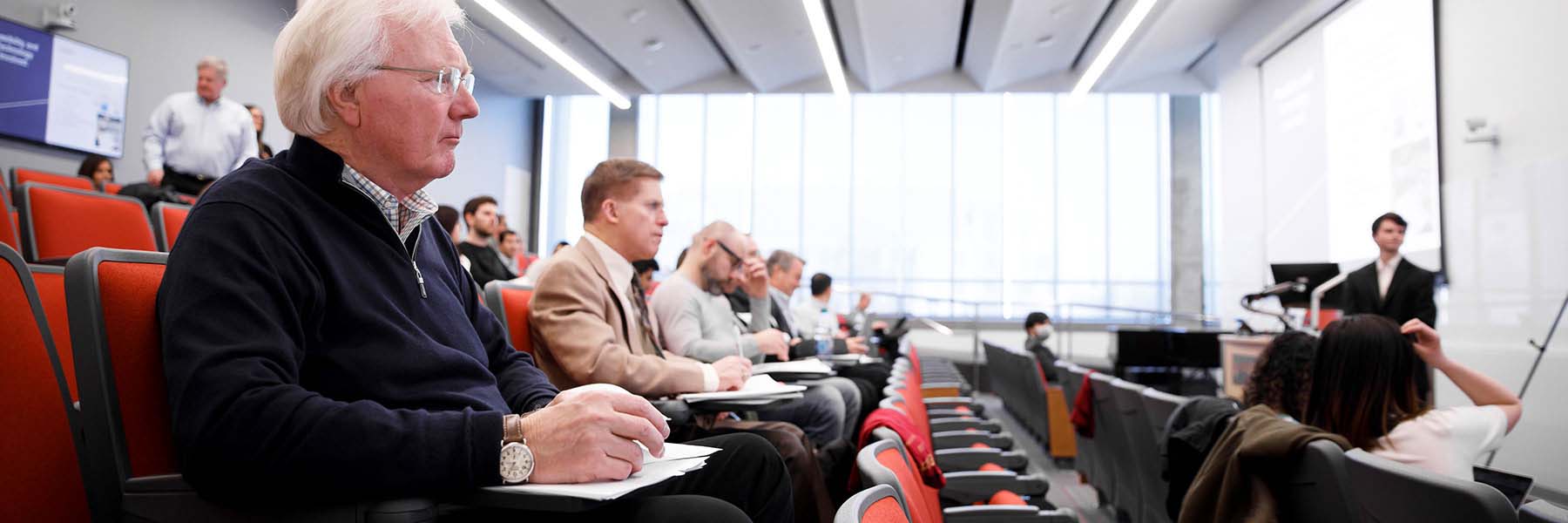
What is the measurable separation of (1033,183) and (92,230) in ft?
35.2

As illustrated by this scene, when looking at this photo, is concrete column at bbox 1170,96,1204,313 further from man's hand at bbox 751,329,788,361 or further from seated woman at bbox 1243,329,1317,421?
seated woman at bbox 1243,329,1317,421

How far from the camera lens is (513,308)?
6.28ft

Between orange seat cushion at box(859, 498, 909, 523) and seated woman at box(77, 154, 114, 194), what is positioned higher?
seated woman at box(77, 154, 114, 194)

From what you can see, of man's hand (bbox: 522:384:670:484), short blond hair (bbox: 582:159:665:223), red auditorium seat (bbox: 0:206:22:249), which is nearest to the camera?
man's hand (bbox: 522:384:670:484)

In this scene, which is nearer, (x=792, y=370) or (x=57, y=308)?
(x=57, y=308)

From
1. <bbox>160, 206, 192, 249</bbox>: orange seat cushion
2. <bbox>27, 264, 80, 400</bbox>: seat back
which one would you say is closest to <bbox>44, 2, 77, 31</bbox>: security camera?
<bbox>160, 206, 192, 249</bbox>: orange seat cushion

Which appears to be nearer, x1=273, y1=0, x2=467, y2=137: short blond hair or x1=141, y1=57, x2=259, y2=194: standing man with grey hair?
x1=273, y1=0, x2=467, y2=137: short blond hair

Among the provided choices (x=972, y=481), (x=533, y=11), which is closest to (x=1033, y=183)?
(x=533, y=11)

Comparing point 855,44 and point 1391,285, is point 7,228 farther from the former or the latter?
point 855,44

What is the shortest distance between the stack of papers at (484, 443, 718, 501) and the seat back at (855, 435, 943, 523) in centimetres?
21

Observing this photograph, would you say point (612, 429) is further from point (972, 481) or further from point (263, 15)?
point (263, 15)

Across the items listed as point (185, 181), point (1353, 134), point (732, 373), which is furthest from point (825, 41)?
point (732, 373)

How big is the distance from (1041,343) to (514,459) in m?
6.44

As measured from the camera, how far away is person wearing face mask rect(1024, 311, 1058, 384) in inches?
246
